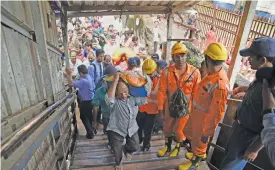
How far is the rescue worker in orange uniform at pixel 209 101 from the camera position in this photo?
2762 millimetres

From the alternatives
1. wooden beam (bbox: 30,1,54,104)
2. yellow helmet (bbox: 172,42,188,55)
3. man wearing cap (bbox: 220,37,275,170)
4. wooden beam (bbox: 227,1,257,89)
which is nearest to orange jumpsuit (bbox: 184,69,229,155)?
man wearing cap (bbox: 220,37,275,170)

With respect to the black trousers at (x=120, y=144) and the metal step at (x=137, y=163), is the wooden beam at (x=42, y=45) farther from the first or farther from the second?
the metal step at (x=137, y=163)

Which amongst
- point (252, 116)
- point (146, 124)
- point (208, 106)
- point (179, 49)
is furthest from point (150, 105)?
point (252, 116)

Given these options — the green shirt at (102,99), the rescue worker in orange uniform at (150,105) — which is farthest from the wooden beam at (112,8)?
the green shirt at (102,99)

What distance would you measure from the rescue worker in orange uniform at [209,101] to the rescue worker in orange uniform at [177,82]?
0.53ft

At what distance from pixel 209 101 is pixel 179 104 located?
46 centimetres

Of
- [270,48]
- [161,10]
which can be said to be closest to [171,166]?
[270,48]

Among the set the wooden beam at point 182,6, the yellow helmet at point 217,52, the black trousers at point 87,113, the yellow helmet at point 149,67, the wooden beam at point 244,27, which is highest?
the wooden beam at point 182,6

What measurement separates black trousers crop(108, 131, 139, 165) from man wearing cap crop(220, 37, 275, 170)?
1.51 m

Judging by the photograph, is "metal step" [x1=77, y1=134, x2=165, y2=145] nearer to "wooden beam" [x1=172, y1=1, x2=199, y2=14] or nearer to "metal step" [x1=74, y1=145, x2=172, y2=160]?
"metal step" [x1=74, y1=145, x2=172, y2=160]

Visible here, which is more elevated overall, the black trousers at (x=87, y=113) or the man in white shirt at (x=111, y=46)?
the man in white shirt at (x=111, y=46)

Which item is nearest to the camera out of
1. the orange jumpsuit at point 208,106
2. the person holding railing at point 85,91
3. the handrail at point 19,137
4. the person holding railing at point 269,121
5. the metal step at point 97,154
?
the handrail at point 19,137

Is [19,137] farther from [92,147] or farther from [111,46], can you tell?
[111,46]

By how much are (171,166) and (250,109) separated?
1678 mm
